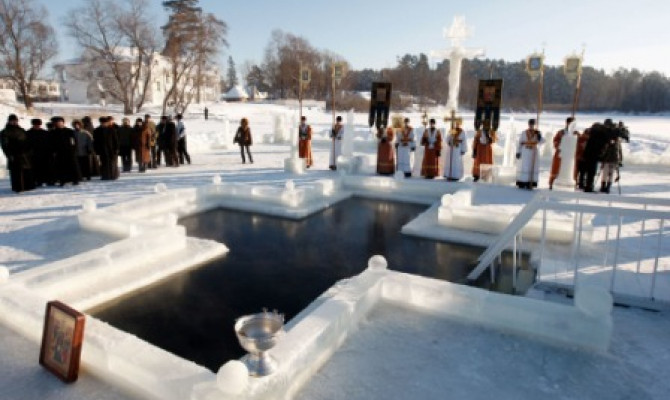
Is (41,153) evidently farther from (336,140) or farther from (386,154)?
(386,154)

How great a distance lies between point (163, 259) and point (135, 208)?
2498 millimetres

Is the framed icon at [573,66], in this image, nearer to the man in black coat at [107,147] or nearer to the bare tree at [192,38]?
the man in black coat at [107,147]

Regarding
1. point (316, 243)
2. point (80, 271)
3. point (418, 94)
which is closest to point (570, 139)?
point (316, 243)

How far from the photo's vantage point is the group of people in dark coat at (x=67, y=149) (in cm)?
907

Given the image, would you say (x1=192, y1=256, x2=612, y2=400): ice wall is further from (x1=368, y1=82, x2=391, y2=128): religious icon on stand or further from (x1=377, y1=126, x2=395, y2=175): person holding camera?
(x1=368, y1=82, x2=391, y2=128): religious icon on stand

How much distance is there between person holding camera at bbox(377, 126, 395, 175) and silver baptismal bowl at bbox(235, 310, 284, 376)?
964 centimetres

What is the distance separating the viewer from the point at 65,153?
993cm

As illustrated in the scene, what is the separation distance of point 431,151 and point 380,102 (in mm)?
2618

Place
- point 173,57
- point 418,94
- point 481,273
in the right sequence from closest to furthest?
point 481,273 < point 173,57 < point 418,94

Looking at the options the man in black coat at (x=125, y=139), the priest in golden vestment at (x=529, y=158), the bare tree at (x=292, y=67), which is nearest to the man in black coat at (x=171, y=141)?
the man in black coat at (x=125, y=139)

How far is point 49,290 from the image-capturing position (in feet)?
14.6

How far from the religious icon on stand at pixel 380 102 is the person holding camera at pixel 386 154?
0.86m

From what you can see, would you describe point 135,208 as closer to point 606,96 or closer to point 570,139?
point 570,139

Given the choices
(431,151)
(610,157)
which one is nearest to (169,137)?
(431,151)
